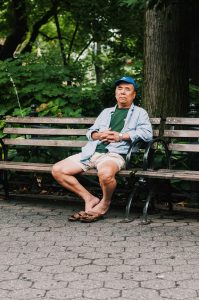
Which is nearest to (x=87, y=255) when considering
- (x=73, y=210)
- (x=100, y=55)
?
(x=73, y=210)

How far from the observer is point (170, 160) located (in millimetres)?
6152

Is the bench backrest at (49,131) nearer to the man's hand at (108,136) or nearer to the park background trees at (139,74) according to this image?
the man's hand at (108,136)

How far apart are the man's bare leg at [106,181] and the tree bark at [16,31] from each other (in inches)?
485

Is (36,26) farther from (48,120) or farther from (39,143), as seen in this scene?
(39,143)

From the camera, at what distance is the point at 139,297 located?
3.69 m

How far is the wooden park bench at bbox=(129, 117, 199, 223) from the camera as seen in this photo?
5.66m

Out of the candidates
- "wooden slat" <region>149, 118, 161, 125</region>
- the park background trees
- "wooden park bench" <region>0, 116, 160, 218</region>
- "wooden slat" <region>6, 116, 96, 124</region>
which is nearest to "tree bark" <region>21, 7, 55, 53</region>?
the park background trees

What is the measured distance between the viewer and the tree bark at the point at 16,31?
17.3 meters

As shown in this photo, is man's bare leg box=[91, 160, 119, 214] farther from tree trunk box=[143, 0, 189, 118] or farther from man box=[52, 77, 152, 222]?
tree trunk box=[143, 0, 189, 118]

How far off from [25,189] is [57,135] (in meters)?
0.96

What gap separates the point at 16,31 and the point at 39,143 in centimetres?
1186

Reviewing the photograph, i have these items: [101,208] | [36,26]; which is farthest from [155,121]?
[36,26]

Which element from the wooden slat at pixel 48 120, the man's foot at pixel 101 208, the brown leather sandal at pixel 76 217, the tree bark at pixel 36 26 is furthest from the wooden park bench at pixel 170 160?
the tree bark at pixel 36 26

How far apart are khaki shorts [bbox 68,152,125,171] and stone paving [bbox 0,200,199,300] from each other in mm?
592
